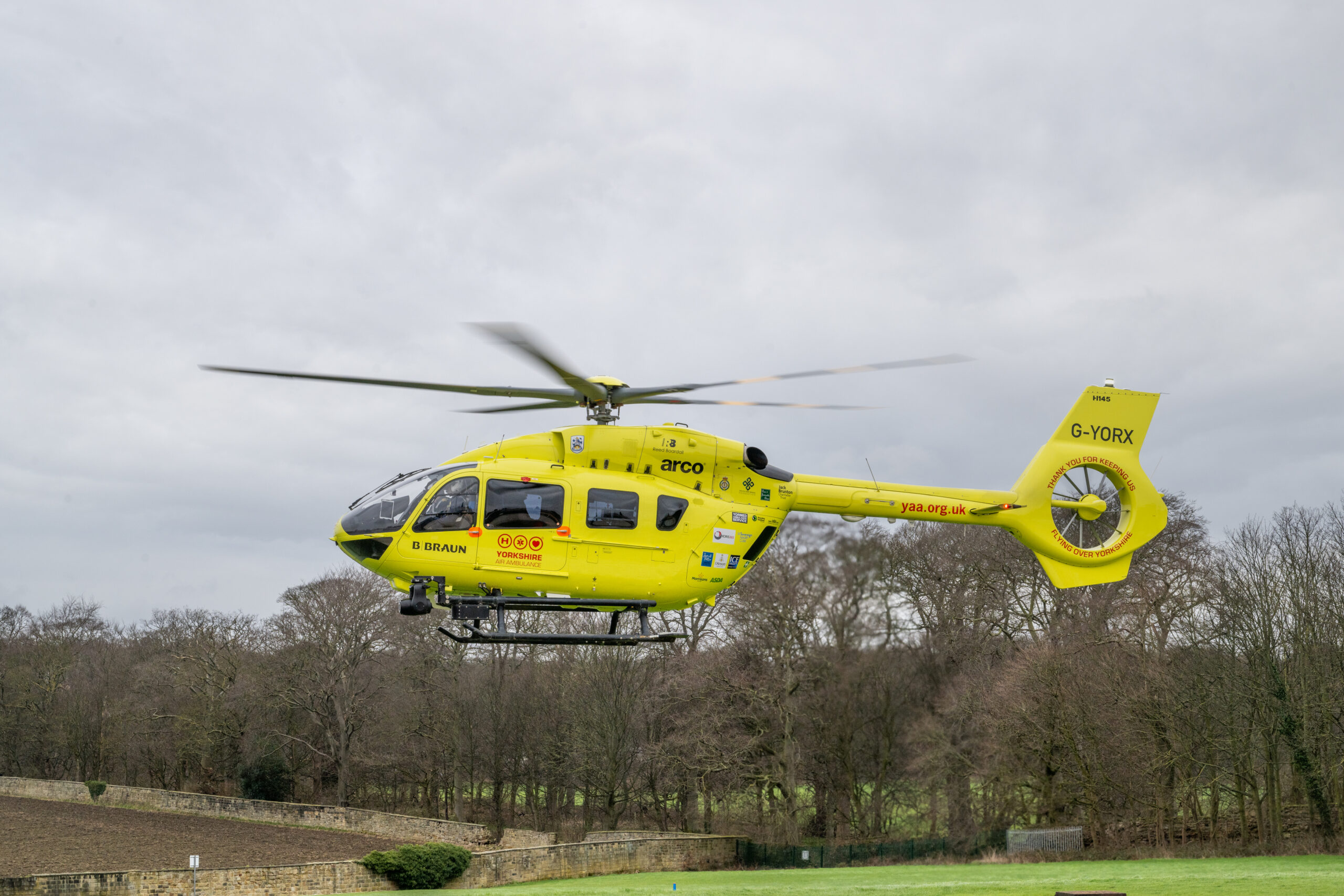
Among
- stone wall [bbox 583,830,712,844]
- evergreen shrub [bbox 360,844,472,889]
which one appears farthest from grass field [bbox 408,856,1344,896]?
stone wall [bbox 583,830,712,844]

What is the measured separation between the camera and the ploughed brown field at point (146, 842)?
3897cm

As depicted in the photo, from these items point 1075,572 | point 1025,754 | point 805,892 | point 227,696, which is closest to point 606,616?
point 227,696

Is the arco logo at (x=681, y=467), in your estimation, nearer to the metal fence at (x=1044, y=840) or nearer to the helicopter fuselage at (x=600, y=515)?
the helicopter fuselage at (x=600, y=515)

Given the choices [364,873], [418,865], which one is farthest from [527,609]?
[364,873]

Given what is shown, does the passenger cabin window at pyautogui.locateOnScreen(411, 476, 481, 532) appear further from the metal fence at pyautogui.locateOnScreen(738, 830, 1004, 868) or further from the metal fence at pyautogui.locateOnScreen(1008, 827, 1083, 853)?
the metal fence at pyautogui.locateOnScreen(1008, 827, 1083, 853)

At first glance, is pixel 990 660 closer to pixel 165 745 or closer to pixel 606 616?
pixel 606 616

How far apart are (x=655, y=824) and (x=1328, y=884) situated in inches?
1224

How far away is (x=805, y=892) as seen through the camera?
89.9 feet

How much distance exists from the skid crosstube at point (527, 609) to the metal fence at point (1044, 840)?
2587cm

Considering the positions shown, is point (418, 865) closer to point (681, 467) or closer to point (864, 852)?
point (864, 852)

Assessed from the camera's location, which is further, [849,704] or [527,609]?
[849,704]

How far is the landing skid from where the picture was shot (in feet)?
54.5

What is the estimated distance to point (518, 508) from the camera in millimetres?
17125

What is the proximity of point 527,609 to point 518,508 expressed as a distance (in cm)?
169
